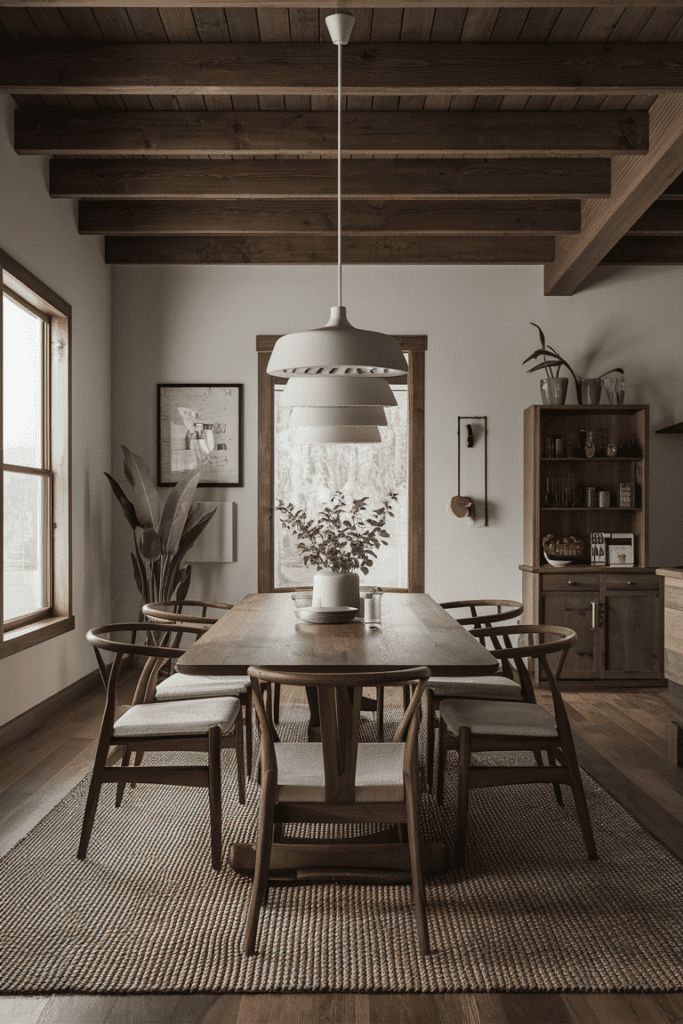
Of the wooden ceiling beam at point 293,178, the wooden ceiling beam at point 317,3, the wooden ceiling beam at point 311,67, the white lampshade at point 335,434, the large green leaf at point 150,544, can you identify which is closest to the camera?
the wooden ceiling beam at point 317,3

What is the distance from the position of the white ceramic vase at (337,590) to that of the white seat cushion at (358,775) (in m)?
0.86

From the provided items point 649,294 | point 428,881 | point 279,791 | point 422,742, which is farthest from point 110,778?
point 649,294

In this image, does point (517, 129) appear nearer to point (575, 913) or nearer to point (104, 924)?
point (575, 913)

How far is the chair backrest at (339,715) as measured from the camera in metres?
2.13

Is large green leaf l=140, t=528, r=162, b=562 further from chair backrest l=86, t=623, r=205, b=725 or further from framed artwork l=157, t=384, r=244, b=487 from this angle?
chair backrest l=86, t=623, r=205, b=725

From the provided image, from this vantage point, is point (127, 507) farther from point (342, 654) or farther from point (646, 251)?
point (646, 251)

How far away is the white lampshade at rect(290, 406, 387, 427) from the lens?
334cm

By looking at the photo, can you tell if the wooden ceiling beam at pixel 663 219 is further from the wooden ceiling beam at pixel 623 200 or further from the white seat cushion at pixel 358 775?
the white seat cushion at pixel 358 775

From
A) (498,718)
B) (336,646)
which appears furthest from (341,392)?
(498,718)

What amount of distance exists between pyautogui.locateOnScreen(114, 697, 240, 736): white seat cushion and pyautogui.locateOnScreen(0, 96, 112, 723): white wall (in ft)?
4.68

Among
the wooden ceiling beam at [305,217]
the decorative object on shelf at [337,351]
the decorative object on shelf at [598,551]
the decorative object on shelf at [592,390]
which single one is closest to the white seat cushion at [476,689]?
the decorative object on shelf at [337,351]

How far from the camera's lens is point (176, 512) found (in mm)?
5578

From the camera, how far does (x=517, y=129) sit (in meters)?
4.24

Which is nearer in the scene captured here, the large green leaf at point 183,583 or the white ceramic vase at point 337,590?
the white ceramic vase at point 337,590
